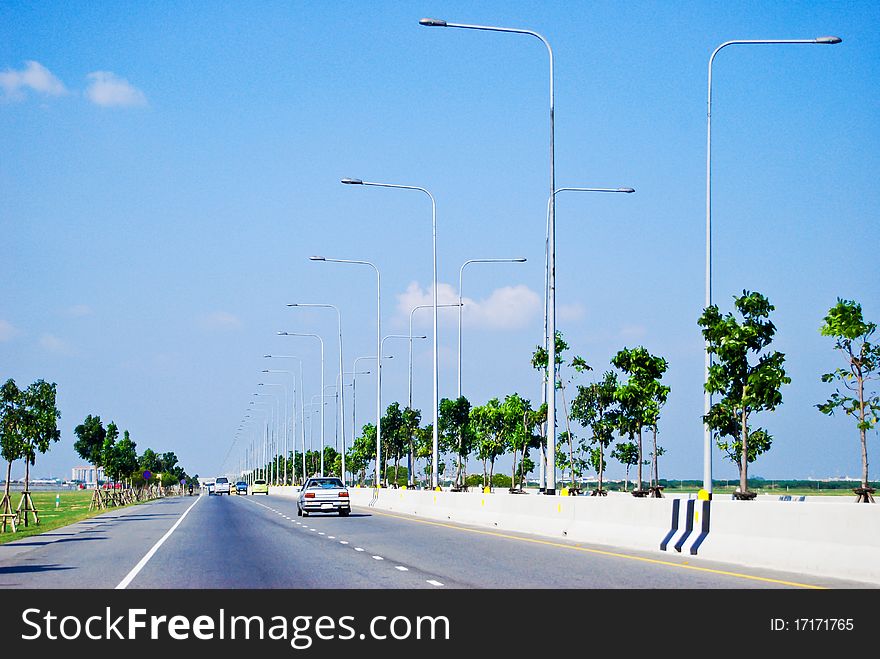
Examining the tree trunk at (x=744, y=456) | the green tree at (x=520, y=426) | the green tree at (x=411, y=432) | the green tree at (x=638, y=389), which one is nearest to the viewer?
the tree trunk at (x=744, y=456)

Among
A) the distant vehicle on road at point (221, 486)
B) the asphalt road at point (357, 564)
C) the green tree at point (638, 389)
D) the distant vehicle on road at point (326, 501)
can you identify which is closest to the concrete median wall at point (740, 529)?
the asphalt road at point (357, 564)

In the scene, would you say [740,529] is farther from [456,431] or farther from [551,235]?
[456,431]

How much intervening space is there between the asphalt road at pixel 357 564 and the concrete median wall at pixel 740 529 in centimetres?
44

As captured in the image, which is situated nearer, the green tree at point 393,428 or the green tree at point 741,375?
the green tree at point 741,375

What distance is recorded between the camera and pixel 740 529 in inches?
893

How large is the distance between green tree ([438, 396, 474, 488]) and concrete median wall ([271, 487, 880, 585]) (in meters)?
64.4

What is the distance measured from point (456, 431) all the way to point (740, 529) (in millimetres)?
82990

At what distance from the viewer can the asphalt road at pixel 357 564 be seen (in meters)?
18.9

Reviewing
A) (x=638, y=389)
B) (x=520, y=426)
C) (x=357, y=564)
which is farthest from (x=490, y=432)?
(x=357, y=564)

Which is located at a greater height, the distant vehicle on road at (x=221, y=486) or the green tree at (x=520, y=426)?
the green tree at (x=520, y=426)

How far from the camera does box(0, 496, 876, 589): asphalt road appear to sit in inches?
743

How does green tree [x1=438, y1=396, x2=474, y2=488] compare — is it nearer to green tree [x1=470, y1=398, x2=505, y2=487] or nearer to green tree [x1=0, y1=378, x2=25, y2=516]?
green tree [x1=470, y1=398, x2=505, y2=487]

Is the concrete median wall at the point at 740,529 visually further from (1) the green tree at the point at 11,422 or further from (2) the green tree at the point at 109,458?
(2) the green tree at the point at 109,458

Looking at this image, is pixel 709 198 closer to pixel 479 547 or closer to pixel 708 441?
pixel 708 441
